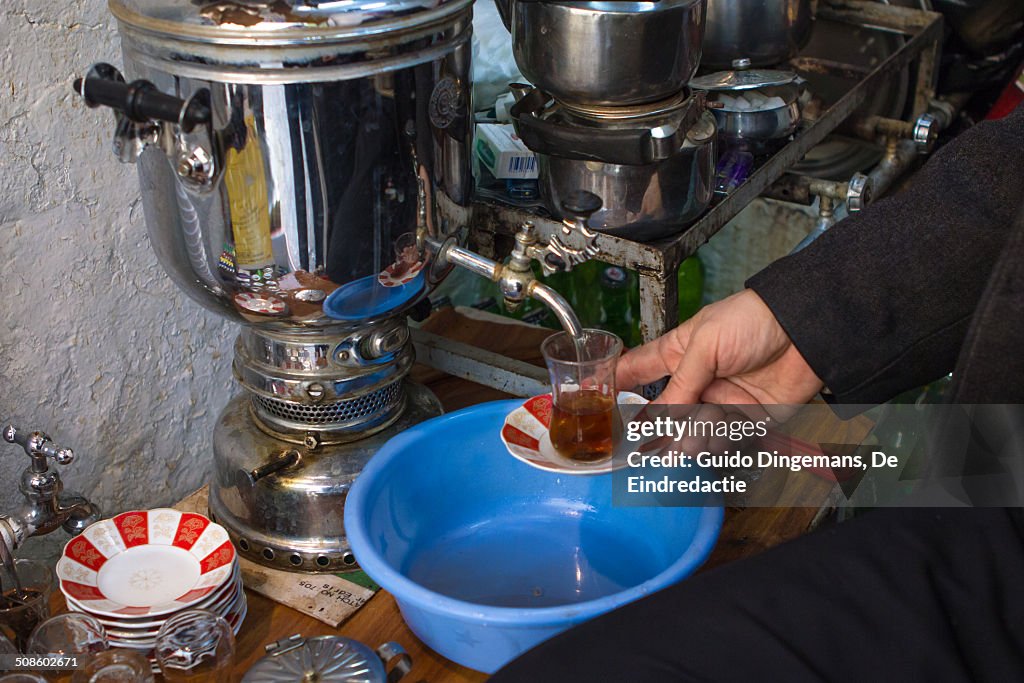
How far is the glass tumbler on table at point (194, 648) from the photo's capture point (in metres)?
1.02

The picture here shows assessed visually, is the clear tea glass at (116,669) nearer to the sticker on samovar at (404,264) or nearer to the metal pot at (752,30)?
the sticker on samovar at (404,264)

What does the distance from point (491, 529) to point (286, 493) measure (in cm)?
26

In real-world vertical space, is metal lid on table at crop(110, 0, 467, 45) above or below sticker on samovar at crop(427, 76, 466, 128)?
above

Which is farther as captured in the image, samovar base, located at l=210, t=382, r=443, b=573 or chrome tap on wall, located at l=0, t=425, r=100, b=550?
samovar base, located at l=210, t=382, r=443, b=573

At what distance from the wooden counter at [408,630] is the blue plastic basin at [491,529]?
47 millimetres

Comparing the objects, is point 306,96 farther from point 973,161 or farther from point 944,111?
point 944,111

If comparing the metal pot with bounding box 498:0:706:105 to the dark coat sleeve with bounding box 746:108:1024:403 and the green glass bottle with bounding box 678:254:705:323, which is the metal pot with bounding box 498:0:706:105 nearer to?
the dark coat sleeve with bounding box 746:108:1024:403

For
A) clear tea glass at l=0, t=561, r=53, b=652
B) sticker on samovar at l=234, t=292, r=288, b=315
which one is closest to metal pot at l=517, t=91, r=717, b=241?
sticker on samovar at l=234, t=292, r=288, b=315

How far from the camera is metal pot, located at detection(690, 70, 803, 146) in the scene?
146 cm

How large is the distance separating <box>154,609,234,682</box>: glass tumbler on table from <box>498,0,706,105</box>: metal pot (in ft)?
2.28

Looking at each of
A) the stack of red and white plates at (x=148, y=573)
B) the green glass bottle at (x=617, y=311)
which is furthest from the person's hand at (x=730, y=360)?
the green glass bottle at (x=617, y=311)

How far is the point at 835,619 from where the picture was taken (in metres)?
0.79

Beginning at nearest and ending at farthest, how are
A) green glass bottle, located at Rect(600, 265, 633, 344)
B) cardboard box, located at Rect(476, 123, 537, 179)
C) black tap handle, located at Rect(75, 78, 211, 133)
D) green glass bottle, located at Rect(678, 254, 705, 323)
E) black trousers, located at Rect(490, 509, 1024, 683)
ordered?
black trousers, located at Rect(490, 509, 1024, 683) → black tap handle, located at Rect(75, 78, 211, 133) → cardboard box, located at Rect(476, 123, 537, 179) → green glass bottle, located at Rect(600, 265, 633, 344) → green glass bottle, located at Rect(678, 254, 705, 323)

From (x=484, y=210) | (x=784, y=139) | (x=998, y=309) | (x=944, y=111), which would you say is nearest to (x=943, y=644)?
(x=998, y=309)
